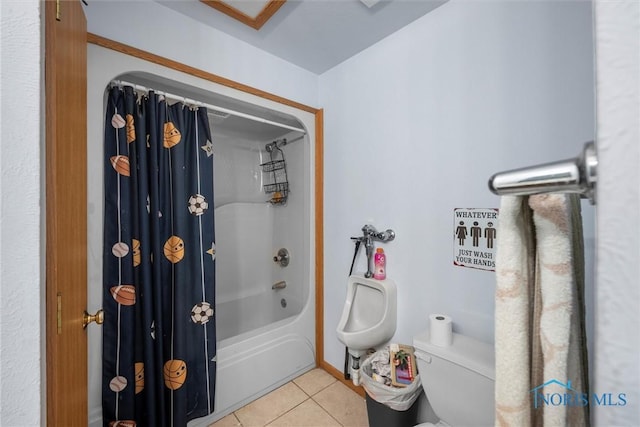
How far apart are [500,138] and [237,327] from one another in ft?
7.70

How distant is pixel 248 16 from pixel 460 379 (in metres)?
2.00

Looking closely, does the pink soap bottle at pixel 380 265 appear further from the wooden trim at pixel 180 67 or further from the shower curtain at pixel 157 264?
the wooden trim at pixel 180 67

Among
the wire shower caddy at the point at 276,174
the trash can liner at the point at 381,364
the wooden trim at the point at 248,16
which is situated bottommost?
the trash can liner at the point at 381,364

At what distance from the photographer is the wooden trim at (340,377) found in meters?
1.68

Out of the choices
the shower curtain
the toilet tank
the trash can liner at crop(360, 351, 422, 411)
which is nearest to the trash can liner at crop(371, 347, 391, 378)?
the trash can liner at crop(360, 351, 422, 411)

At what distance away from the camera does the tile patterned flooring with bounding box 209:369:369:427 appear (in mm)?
1465

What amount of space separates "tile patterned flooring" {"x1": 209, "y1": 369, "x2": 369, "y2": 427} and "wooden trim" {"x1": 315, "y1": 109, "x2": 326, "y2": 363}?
0.25 metres

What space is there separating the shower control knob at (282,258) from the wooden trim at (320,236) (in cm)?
48

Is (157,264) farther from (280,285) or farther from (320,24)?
(320,24)

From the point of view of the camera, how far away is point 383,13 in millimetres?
1363

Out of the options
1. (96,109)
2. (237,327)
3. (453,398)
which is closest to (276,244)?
(237,327)

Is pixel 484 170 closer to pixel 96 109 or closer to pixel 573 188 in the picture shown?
pixel 573 188

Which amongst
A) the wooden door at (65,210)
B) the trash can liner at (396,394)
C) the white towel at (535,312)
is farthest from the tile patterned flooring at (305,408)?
the white towel at (535,312)

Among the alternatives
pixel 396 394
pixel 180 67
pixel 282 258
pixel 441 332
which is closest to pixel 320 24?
pixel 180 67
